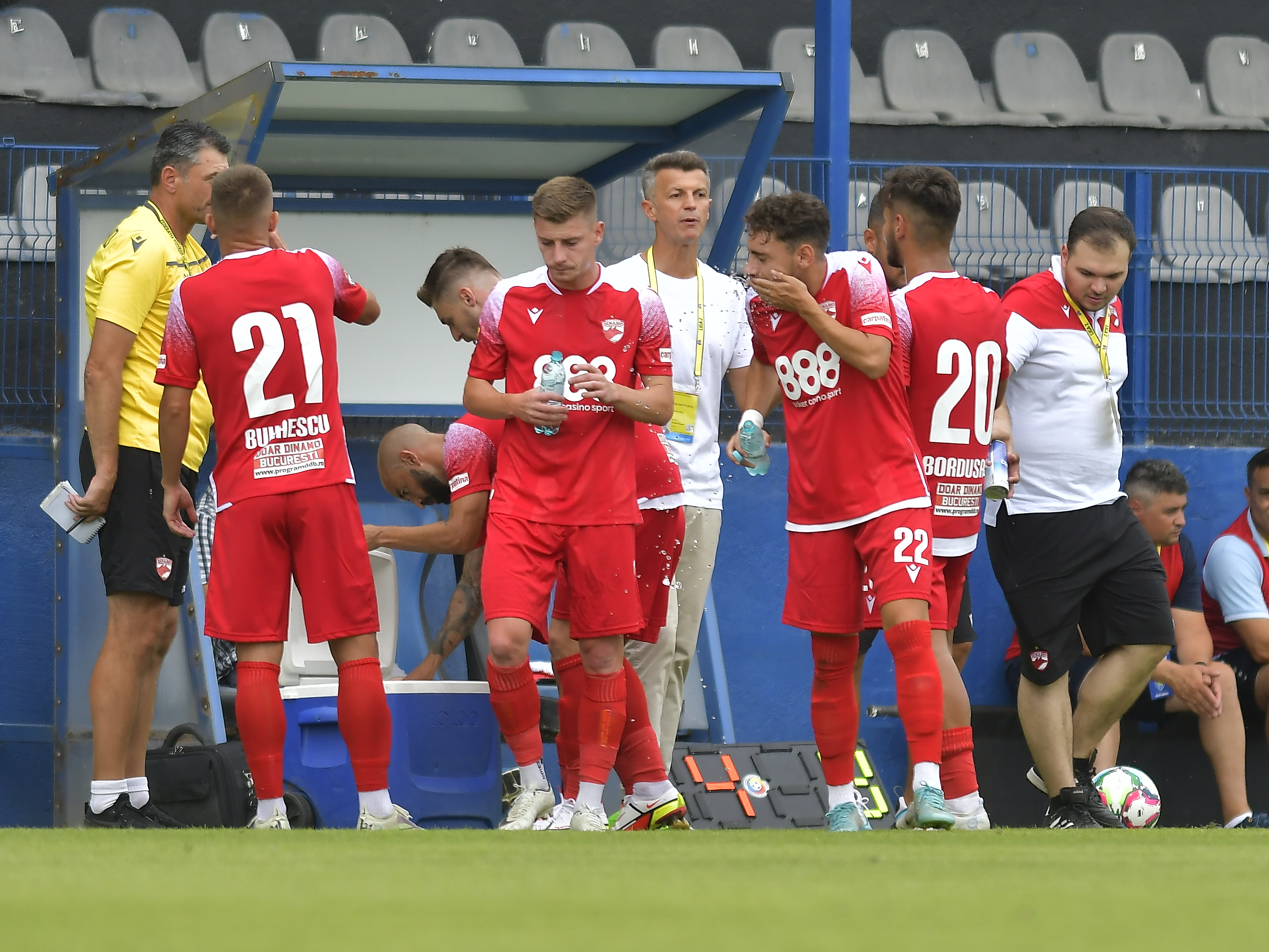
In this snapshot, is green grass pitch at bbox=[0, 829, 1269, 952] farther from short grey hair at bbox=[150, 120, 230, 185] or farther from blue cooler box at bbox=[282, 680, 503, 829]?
short grey hair at bbox=[150, 120, 230, 185]

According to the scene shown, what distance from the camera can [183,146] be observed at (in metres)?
5.71

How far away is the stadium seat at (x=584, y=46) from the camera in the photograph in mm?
13016

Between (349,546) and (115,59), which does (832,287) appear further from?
(115,59)

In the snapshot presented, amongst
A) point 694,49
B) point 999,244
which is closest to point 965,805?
point 999,244

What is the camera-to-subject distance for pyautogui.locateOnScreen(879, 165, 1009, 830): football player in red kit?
5.20 m

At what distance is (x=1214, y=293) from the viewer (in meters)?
8.43

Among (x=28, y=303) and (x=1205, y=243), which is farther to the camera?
(x=1205, y=243)

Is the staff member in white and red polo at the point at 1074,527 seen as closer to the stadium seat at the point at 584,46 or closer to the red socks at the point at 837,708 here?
the red socks at the point at 837,708

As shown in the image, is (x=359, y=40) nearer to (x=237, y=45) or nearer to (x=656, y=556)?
(x=237, y=45)

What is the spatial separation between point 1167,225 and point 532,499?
5050 millimetres

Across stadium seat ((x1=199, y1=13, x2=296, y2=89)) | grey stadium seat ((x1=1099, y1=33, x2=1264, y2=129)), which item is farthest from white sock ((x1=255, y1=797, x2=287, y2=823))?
grey stadium seat ((x1=1099, y1=33, x2=1264, y2=129))

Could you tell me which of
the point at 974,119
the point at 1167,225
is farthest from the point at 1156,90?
the point at 1167,225

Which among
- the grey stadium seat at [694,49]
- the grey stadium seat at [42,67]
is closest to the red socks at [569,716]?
the grey stadium seat at [42,67]

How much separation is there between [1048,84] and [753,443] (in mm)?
9501
